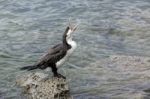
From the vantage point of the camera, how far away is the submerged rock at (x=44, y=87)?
1022cm

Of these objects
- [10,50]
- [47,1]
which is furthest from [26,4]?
[10,50]

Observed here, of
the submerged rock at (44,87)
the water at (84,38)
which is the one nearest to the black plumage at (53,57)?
the submerged rock at (44,87)

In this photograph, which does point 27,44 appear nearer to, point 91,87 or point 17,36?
point 17,36

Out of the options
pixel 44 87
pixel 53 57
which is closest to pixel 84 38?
pixel 53 57

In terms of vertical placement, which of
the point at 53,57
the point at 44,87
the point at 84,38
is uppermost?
the point at 53,57

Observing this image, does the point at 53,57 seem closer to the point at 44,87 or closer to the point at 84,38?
the point at 44,87

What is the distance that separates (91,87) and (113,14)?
6.33 meters

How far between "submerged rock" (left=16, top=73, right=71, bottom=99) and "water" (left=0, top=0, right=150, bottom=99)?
380 mm

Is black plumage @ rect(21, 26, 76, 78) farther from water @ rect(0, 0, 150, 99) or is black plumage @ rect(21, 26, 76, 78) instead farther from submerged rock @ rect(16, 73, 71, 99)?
water @ rect(0, 0, 150, 99)

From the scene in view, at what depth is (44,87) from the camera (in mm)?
10297

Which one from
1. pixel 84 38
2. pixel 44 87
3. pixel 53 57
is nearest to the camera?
pixel 44 87

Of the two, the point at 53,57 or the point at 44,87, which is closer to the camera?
the point at 44,87

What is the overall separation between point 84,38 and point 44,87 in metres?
4.96

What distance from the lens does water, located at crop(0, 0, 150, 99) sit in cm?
1134
